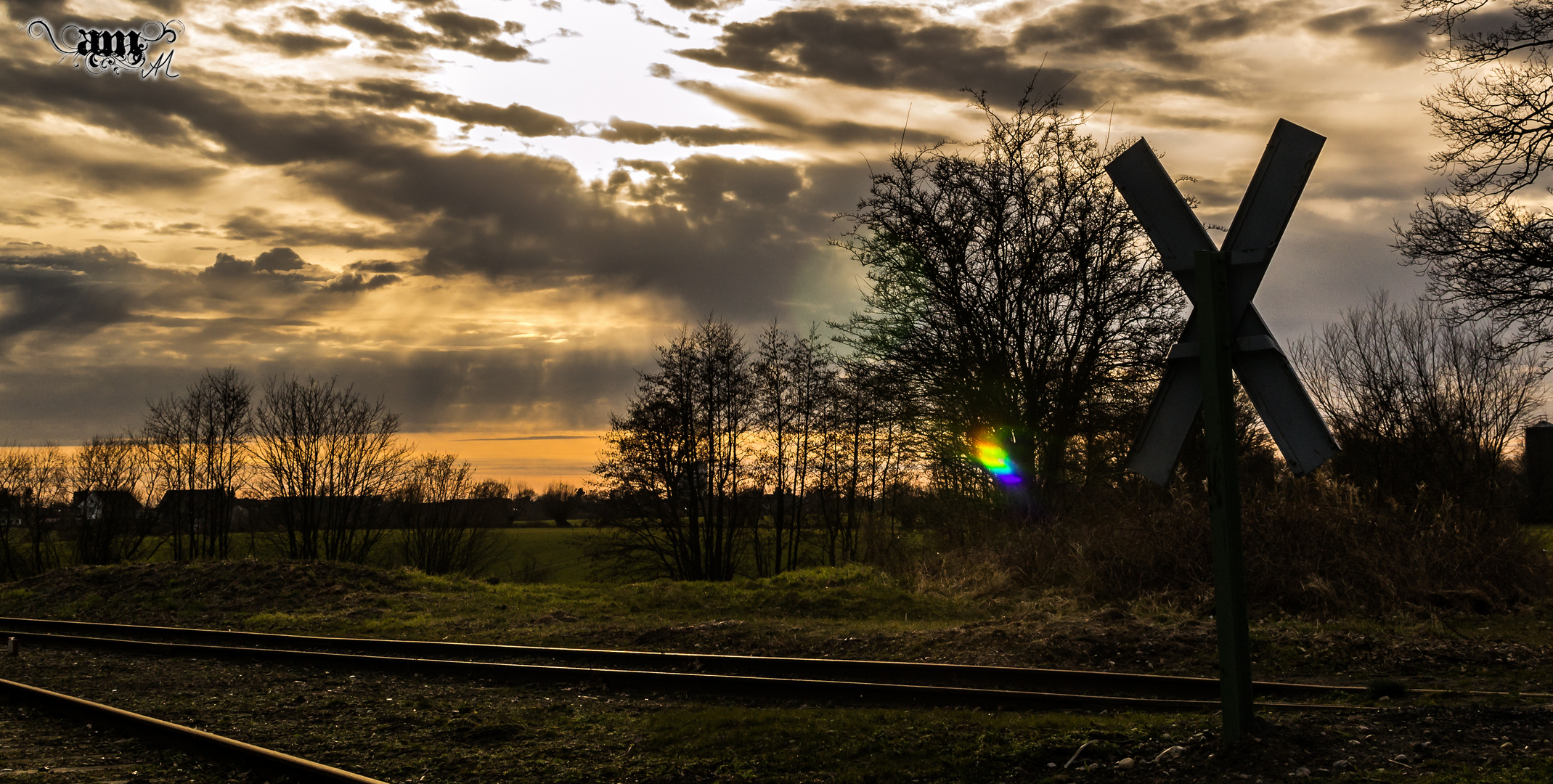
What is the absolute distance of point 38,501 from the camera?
151ft

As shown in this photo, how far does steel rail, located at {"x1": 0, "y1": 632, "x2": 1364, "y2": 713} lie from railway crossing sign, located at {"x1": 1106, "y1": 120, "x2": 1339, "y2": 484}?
10.5 ft

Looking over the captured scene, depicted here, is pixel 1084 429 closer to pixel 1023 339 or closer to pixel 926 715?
pixel 1023 339

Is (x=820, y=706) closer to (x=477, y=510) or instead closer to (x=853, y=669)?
(x=853, y=669)

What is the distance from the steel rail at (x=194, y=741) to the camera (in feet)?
18.7

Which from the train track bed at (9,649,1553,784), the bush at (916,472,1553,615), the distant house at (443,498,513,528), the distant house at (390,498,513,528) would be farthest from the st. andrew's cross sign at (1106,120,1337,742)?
the distant house at (443,498,513,528)

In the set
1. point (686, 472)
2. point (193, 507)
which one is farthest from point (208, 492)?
point (686, 472)

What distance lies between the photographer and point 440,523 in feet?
186

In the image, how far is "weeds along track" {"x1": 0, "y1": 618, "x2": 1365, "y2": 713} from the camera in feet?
24.3

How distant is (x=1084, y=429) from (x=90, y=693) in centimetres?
1903

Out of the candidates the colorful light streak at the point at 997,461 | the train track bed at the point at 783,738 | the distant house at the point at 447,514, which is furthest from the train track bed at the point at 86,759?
the distant house at the point at 447,514

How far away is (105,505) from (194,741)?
160 feet

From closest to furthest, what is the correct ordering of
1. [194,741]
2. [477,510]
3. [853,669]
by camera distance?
[194,741]
[853,669]
[477,510]

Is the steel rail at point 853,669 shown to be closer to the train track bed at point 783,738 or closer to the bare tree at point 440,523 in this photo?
the train track bed at point 783,738

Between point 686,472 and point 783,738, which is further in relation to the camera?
point 686,472
